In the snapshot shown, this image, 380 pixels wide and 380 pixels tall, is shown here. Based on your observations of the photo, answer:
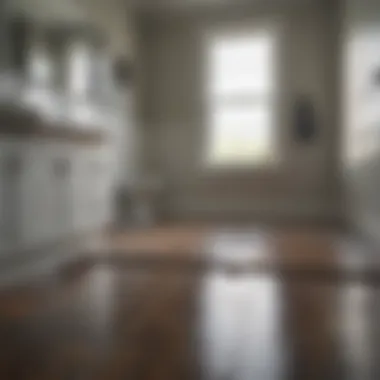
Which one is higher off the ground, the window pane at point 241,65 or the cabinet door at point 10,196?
the window pane at point 241,65

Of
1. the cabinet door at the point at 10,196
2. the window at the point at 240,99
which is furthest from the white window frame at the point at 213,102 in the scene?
the cabinet door at the point at 10,196

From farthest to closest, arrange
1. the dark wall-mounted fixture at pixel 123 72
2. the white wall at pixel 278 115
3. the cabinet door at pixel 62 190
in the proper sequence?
the white wall at pixel 278 115
the dark wall-mounted fixture at pixel 123 72
the cabinet door at pixel 62 190

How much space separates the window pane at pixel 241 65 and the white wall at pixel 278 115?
0.16 meters

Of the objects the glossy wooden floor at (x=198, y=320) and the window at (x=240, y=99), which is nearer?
the glossy wooden floor at (x=198, y=320)

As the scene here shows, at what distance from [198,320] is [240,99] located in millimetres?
4150

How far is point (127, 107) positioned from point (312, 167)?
2.08 meters

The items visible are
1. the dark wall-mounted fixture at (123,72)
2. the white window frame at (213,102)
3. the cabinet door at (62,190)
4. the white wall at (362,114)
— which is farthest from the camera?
the white window frame at (213,102)

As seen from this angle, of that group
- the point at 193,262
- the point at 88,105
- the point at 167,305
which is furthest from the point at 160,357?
the point at 88,105

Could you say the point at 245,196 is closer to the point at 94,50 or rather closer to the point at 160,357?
the point at 94,50

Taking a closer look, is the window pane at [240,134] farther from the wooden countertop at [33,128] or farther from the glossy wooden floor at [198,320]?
the glossy wooden floor at [198,320]

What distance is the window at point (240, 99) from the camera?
5562 mm

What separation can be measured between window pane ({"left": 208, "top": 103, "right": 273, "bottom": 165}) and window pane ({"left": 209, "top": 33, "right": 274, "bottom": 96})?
201 mm

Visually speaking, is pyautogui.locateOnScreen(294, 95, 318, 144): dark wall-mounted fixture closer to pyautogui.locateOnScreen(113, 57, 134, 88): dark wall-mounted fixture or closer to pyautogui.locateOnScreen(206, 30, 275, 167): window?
pyautogui.locateOnScreen(206, 30, 275, 167): window

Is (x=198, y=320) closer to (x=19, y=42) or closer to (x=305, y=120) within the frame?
(x=19, y=42)
